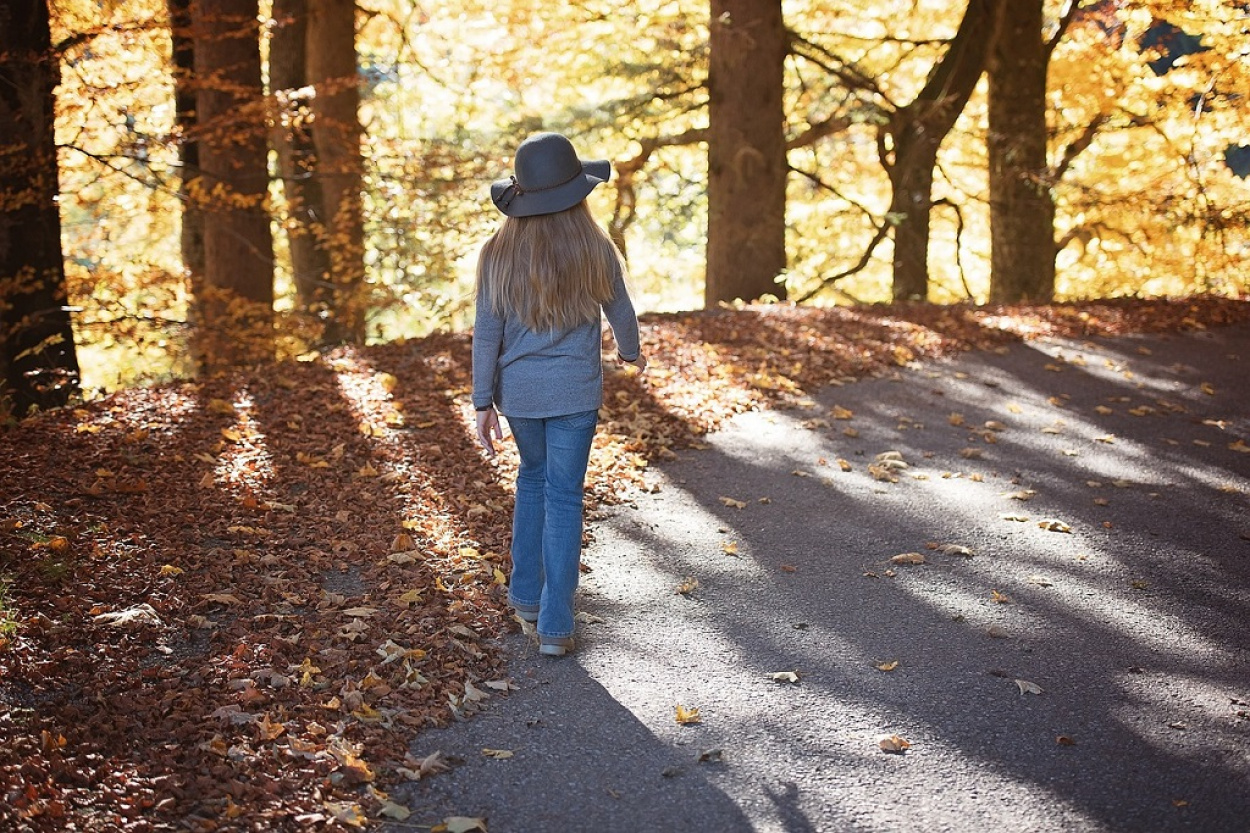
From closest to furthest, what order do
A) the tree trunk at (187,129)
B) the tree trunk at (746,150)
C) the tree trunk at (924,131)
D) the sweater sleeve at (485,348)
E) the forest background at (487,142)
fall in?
the sweater sleeve at (485,348) → the forest background at (487,142) → the tree trunk at (187,129) → the tree trunk at (746,150) → the tree trunk at (924,131)

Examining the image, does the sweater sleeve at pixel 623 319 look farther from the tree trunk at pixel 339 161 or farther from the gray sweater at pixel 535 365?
the tree trunk at pixel 339 161

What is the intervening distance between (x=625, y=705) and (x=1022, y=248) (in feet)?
43.9

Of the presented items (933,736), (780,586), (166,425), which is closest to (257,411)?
(166,425)

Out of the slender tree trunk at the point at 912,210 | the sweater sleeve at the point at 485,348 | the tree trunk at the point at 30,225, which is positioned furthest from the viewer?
the slender tree trunk at the point at 912,210

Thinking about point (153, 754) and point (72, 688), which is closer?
point (153, 754)

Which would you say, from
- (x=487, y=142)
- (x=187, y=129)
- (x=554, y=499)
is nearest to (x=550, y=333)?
(x=554, y=499)

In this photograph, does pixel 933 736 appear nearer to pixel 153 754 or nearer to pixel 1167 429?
pixel 153 754

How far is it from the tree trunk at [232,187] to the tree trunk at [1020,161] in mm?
9929

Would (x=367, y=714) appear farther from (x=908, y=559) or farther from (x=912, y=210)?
(x=912, y=210)

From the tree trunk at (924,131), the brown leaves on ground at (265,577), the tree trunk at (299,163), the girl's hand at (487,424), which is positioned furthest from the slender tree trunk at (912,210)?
the girl's hand at (487,424)

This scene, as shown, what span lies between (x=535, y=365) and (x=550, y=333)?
149 mm

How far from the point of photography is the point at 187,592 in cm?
497

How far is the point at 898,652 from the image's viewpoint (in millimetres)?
4590

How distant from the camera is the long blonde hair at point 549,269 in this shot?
420 cm
